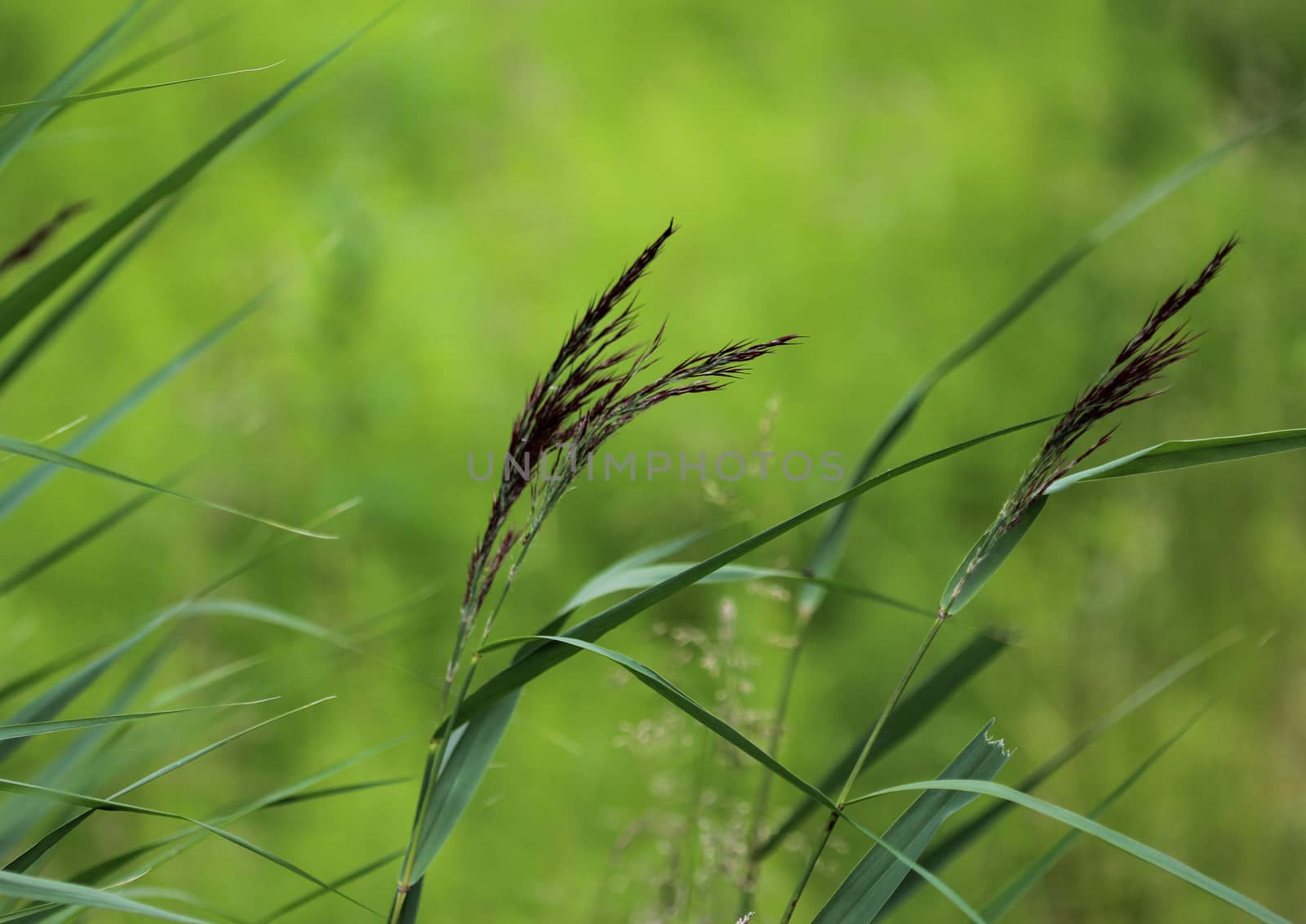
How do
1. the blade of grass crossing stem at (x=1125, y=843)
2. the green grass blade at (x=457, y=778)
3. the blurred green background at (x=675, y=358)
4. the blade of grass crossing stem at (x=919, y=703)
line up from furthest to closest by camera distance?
1. the blurred green background at (x=675, y=358)
2. the blade of grass crossing stem at (x=919, y=703)
3. the green grass blade at (x=457, y=778)
4. the blade of grass crossing stem at (x=1125, y=843)

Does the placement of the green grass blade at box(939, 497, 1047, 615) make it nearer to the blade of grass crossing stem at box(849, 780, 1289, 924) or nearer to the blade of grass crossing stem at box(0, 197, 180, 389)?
the blade of grass crossing stem at box(849, 780, 1289, 924)

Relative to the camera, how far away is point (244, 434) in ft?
5.15

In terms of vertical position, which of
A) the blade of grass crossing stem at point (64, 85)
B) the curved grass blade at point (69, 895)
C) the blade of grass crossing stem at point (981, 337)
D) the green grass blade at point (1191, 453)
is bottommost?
the curved grass blade at point (69, 895)

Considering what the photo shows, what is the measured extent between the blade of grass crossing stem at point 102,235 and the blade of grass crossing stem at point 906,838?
1.34 ft

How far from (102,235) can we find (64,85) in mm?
141

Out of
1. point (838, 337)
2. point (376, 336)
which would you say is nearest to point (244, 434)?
point (376, 336)

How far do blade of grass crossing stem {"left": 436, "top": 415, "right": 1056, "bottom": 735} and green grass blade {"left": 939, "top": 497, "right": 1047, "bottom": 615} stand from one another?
0.04m

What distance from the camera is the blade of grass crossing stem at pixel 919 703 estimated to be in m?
0.55

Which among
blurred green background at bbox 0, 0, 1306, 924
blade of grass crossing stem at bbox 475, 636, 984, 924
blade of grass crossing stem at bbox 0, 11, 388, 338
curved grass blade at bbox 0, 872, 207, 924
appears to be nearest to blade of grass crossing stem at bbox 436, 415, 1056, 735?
blade of grass crossing stem at bbox 475, 636, 984, 924

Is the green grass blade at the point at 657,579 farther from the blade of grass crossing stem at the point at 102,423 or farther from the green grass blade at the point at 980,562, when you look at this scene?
the blade of grass crossing stem at the point at 102,423

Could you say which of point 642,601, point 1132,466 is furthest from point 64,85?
point 1132,466

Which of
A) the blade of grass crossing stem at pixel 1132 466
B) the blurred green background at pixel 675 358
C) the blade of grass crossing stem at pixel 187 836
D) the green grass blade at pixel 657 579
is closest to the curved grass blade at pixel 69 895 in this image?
the blade of grass crossing stem at pixel 187 836

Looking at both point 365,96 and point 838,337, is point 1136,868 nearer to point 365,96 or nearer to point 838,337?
point 838,337

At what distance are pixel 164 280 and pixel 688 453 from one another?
93 centimetres
